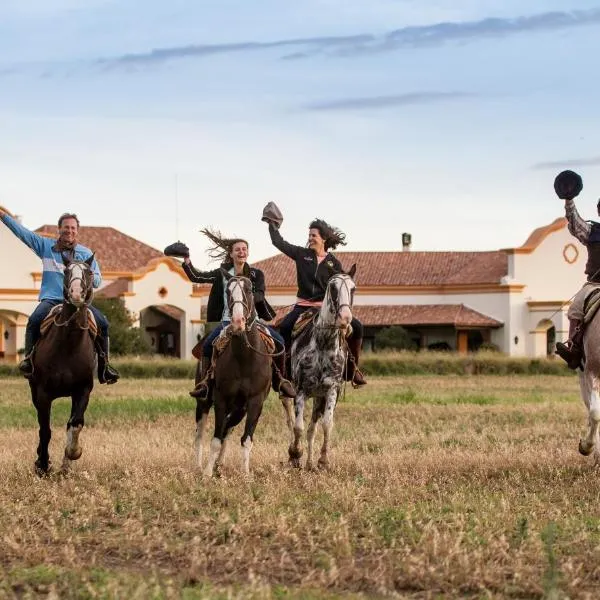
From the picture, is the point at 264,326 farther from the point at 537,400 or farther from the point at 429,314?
the point at 429,314

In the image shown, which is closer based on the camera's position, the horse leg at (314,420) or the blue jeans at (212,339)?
→ the blue jeans at (212,339)

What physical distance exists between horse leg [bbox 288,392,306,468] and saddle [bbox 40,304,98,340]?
2.32 meters

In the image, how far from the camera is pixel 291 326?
15.8 m

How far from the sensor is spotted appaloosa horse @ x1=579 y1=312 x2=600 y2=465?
→ 563 inches

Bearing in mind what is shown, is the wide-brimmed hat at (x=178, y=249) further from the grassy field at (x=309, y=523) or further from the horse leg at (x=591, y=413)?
the horse leg at (x=591, y=413)

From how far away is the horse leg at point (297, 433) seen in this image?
1522 centimetres

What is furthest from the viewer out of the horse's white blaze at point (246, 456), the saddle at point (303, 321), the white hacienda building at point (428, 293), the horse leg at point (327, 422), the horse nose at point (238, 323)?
the white hacienda building at point (428, 293)

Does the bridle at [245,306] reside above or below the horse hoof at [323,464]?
above

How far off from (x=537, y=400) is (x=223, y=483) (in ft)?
63.0

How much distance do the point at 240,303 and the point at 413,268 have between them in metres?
59.9

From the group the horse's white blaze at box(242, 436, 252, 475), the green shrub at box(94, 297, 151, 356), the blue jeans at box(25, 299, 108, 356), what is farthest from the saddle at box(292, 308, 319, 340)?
the green shrub at box(94, 297, 151, 356)

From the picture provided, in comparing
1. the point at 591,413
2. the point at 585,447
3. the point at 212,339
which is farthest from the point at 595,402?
the point at 212,339

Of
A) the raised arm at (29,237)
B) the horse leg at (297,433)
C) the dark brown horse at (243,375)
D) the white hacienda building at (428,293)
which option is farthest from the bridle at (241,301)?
the white hacienda building at (428,293)

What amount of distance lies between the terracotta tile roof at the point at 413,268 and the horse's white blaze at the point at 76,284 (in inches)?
2201
